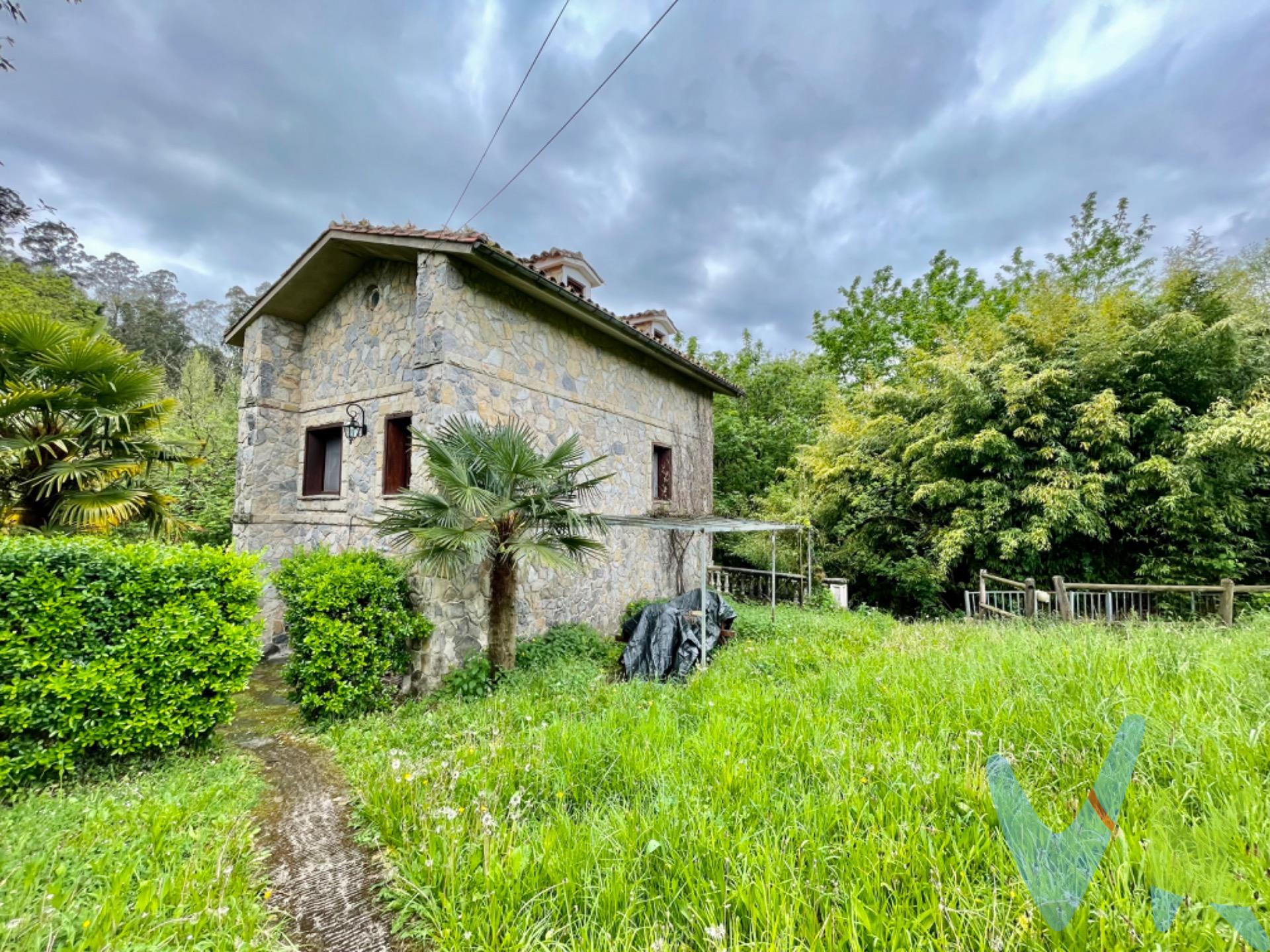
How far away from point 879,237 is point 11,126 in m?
21.7

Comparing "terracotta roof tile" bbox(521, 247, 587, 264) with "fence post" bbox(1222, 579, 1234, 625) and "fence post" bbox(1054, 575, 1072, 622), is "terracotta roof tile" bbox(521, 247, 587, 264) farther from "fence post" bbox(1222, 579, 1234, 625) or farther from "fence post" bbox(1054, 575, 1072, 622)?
"fence post" bbox(1222, 579, 1234, 625)

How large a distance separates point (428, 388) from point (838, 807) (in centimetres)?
564

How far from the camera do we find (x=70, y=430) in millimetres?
5285

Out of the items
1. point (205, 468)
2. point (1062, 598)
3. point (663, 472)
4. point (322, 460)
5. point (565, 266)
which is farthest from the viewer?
point (205, 468)

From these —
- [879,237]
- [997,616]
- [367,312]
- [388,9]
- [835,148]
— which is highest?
[879,237]

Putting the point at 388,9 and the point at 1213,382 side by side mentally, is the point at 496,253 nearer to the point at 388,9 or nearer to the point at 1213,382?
the point at 388,9

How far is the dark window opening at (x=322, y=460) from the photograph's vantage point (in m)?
7.78

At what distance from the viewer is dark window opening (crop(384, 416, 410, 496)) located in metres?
6.67

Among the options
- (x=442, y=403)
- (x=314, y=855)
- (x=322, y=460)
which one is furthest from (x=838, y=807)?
(x=322, y=460)

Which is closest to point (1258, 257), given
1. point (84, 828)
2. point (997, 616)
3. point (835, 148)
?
point (835, 148)

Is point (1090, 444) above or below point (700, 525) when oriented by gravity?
above

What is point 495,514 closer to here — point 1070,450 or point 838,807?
point 838,807

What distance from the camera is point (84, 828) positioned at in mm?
2490

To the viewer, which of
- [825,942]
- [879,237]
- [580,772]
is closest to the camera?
[825,942]
